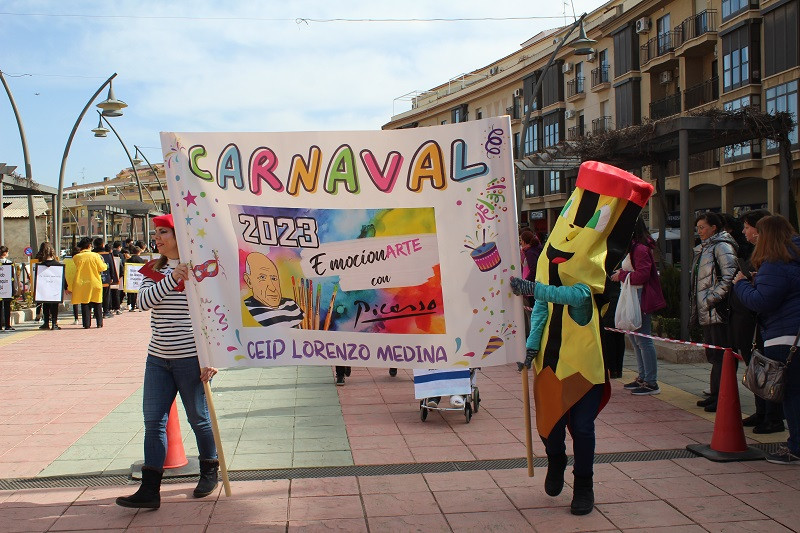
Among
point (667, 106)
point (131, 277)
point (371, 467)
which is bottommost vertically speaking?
point (371, 467)

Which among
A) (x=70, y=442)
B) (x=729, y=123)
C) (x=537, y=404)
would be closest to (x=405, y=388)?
(x=70, y=442)

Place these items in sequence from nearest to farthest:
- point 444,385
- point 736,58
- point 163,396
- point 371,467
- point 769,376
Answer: point 163,396, point 769,376, point 371,467, point 444,385, point 736,58

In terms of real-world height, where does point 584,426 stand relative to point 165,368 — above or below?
below

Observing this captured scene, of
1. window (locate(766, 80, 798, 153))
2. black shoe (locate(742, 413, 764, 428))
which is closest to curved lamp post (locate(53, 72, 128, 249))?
black shoe (locate(742, 413, 764, 428))

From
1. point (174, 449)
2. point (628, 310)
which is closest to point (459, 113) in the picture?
point (628, 310)

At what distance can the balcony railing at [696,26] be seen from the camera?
34656 mm

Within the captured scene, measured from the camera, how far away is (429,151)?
4.65 metres

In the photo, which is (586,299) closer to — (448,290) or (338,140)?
(448,290)

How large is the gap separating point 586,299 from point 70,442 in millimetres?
4300

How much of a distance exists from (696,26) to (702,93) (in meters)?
2.90

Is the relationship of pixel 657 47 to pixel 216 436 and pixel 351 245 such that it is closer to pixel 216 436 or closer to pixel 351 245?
pixel 351 245

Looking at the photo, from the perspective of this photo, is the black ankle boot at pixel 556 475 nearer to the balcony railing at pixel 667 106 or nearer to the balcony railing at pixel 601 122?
the balcony railing at pixel 667 106

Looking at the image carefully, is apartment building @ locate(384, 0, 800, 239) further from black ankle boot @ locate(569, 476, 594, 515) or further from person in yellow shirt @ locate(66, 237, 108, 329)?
black ankle boot @ locate(569, 476, 594, 515)

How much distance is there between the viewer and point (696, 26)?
116 feet
